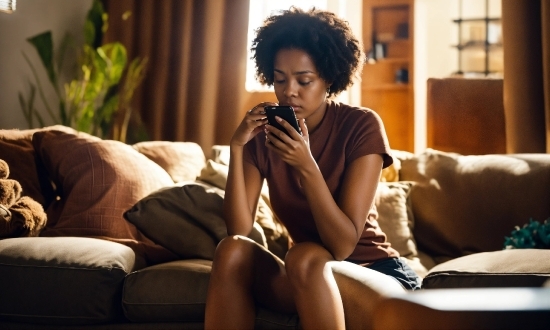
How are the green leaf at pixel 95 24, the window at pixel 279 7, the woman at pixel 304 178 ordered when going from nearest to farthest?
the woman at pixel 304 178, the green leaf at pixel 95 24, the window at pixel 279 7

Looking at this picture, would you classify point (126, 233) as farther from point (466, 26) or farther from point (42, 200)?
point (466, 26)

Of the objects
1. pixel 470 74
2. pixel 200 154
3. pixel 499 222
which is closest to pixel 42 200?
pixel 200 154

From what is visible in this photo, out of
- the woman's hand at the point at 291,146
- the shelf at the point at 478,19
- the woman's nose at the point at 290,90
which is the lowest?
the woman's hand at the point at 291,146

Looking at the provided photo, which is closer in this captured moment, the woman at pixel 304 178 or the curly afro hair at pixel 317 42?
the woman at pixel 304 178

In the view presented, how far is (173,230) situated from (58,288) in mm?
383

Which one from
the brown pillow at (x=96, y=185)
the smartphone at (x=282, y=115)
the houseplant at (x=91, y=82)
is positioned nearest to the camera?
the smartphone at (x=282, y=115)

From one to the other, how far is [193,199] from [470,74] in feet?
16.0

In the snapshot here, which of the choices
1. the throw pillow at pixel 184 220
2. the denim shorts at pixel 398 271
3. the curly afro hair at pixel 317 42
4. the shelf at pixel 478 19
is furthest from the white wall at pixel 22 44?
the shelf at pixel 478 19

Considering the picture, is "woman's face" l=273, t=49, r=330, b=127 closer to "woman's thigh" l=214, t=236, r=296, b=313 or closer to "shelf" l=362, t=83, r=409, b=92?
"woman's thigh" l=214, t=236, r=296, b=313

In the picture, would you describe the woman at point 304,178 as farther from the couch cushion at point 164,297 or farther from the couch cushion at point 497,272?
the couch cushion at point 164,297

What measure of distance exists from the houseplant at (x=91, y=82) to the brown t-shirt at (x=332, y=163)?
223cm

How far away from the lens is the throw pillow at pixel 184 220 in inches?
75.5

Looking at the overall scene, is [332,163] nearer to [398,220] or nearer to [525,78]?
[398,220]

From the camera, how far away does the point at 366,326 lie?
135cm
